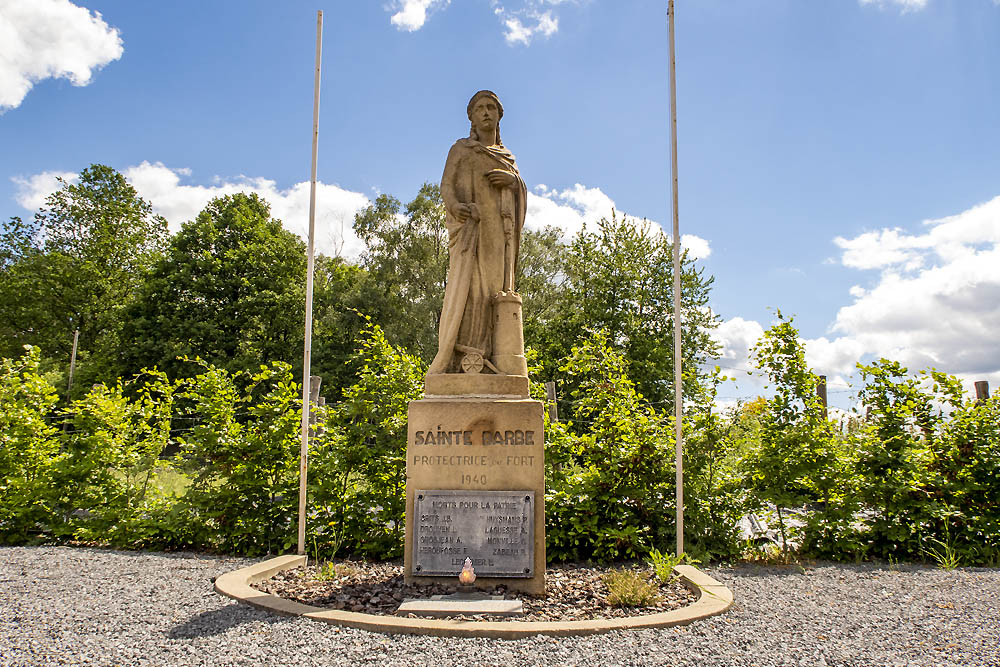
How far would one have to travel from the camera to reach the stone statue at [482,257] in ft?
19.3

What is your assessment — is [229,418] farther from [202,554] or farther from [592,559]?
[592,559]

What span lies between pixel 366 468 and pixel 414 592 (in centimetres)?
204

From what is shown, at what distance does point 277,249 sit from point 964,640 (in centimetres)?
2619

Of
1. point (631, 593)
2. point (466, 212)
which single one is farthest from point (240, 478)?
point (631, 593)

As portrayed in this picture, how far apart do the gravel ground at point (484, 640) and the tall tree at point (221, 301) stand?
19.9 meters

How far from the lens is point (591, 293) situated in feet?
83.4

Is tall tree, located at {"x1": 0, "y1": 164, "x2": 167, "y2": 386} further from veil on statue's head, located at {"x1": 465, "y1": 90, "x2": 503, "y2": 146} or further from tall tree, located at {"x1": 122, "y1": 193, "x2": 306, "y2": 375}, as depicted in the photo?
veil on statue's head, located at {"x1": 465, "y1": 90, "x2": 503, "y2": 146}

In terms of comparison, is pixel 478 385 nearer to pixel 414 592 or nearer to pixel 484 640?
pixel 414 592

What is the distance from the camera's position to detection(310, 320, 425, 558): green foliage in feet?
22.2

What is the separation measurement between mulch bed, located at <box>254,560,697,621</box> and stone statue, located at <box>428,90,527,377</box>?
1771 mm

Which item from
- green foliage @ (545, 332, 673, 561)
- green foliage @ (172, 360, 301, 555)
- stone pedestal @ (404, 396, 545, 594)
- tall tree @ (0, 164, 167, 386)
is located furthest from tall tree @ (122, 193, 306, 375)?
stone pedestal @ (404, 396, 545, 594)

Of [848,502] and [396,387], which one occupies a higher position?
[396,387]

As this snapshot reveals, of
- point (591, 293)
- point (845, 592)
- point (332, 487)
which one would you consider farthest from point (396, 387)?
point (591, 293)

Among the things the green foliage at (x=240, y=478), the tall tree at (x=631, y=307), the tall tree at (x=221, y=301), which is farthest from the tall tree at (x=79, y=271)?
the green foliage at (x=240, y=478)
